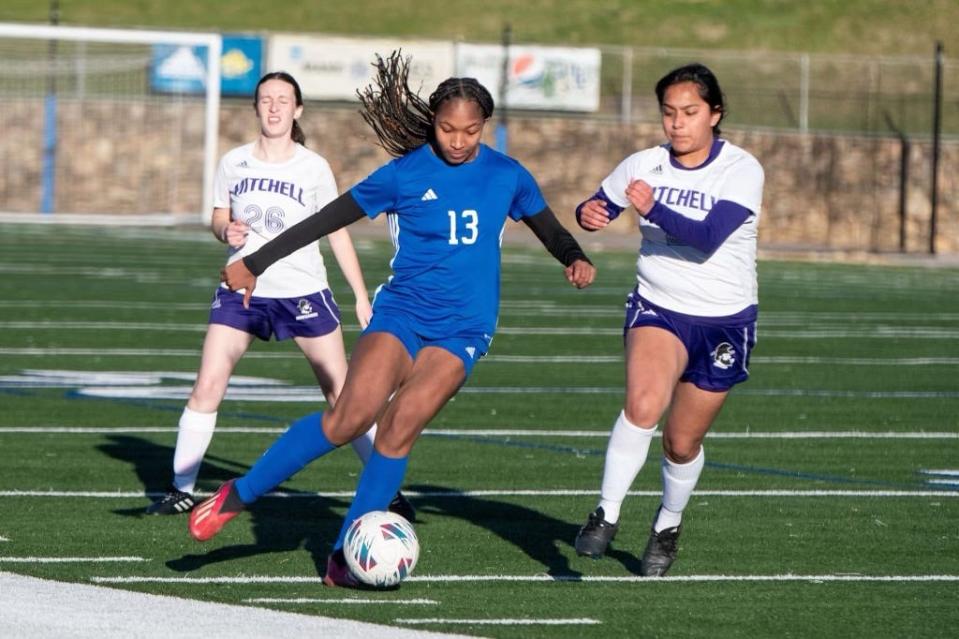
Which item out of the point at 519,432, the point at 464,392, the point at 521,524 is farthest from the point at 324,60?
the point at 521,524

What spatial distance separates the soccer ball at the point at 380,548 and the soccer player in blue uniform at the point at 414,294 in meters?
0.12

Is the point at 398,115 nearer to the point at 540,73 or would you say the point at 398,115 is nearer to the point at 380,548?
the point at 380,548

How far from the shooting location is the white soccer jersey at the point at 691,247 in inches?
300

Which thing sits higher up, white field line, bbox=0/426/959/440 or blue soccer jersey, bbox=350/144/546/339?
blue soccer jersey, bbox=350/144/546/339

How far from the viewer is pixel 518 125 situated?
3709cm

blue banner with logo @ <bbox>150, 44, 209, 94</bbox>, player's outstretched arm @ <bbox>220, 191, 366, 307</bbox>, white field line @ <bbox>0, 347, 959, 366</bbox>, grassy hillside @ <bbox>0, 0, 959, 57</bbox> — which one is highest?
grassy hillside @ <bbox>0, 0, 959, 57</bbox>

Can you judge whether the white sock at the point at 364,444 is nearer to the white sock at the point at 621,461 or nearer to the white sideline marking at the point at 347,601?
the white sock at the point at 621,461

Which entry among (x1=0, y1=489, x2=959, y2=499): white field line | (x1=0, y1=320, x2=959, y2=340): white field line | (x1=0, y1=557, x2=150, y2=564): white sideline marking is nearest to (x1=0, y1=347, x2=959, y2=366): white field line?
(x1=0, y1=320, x2=959, y2=340): white field line

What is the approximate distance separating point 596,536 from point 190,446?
2.46 metres

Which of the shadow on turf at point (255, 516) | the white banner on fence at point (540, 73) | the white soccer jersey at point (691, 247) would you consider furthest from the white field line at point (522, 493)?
the white banner on fence at point (540, 73)

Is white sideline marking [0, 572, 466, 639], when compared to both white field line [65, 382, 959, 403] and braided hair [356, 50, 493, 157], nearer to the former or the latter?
braided hair [356, 50, 493, 157]

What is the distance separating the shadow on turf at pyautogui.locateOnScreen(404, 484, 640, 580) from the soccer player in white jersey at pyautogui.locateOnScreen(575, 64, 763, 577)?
0.26 metres

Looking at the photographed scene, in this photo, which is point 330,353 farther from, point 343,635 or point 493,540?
point 343,635

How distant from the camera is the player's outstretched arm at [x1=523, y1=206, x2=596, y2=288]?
7.36m
